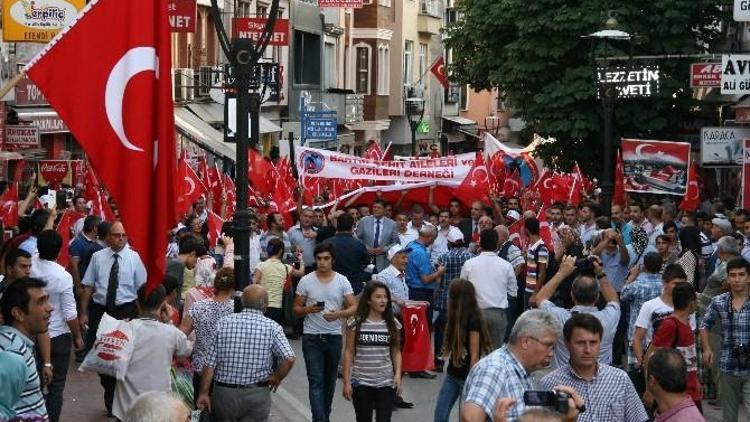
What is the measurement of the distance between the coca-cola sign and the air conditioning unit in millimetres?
11107

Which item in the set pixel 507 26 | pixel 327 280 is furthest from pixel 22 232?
pixel 507 26

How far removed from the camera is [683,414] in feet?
26.1

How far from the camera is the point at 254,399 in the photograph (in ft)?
35.2

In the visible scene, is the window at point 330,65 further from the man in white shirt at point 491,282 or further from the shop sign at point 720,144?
the man in white shirt at point 491,282

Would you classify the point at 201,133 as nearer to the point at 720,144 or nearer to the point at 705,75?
the point at 720,144

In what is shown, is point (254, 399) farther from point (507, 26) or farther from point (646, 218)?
point (507, 26)

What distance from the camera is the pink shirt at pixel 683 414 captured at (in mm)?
7926

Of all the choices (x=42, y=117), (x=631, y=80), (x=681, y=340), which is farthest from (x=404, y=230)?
(x=42, y=117)

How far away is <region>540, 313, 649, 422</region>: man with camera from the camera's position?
830 centimetres

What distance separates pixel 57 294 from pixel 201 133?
28.5 m

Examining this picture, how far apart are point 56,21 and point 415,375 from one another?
951 cm

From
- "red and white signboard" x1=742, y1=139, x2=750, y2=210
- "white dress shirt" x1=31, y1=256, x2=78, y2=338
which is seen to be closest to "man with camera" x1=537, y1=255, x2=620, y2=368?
"white dress shirt" x1=31, y1=256, x2=78, y2=338

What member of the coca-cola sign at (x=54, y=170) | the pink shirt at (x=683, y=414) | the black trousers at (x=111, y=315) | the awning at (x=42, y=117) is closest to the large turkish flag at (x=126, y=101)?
the pink shirt at (x=683, y=414)

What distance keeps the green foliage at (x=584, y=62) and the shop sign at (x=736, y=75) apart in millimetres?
13587
